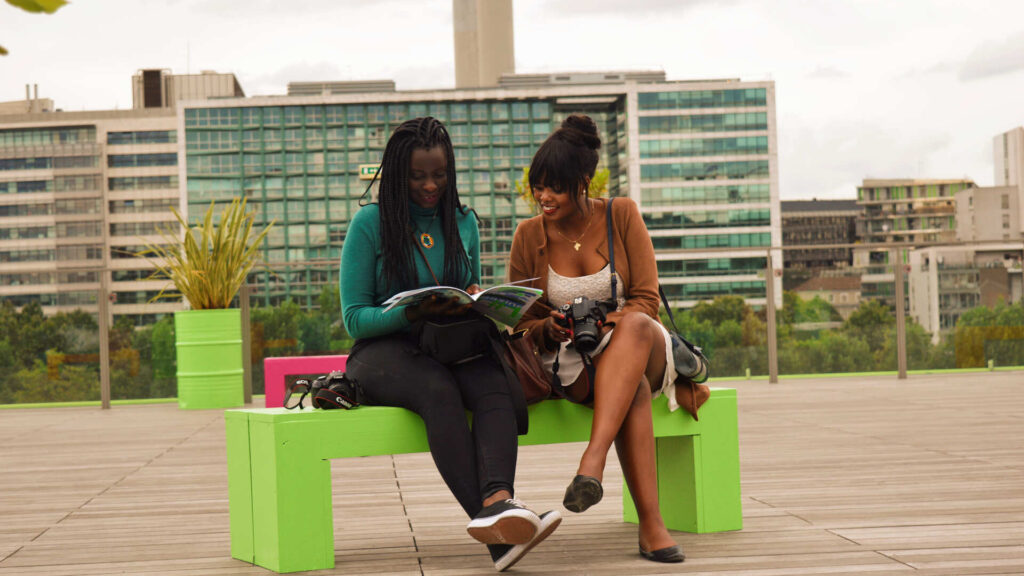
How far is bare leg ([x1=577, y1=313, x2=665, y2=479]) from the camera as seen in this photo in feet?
7.66

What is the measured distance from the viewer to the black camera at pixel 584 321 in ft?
8.02

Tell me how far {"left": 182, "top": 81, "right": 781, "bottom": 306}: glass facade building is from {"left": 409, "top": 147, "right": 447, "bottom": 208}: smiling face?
271ft

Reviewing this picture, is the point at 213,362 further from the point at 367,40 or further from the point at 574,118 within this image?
the point at 367,40

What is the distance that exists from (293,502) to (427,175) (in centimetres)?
81

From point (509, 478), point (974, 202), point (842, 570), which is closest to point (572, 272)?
point (509, 478)

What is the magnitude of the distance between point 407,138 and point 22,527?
5.38ft

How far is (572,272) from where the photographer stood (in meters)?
2.67

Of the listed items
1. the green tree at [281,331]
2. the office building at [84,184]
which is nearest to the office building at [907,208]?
the office building at [84,184]

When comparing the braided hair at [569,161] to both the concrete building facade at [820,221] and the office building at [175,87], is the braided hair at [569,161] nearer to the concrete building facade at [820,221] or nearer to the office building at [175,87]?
the office building at [175,87]

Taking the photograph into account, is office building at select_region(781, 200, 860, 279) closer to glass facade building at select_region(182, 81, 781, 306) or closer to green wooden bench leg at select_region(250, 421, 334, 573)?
glass facade building at select_region(182, 81, 781, 306)

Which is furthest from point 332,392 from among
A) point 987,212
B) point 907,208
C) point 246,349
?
point 907,208

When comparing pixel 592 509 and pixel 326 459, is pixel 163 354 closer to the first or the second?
pixel 592 509

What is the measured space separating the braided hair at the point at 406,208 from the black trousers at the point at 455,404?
0.18 metres

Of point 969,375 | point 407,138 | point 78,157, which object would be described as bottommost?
point 969,375
